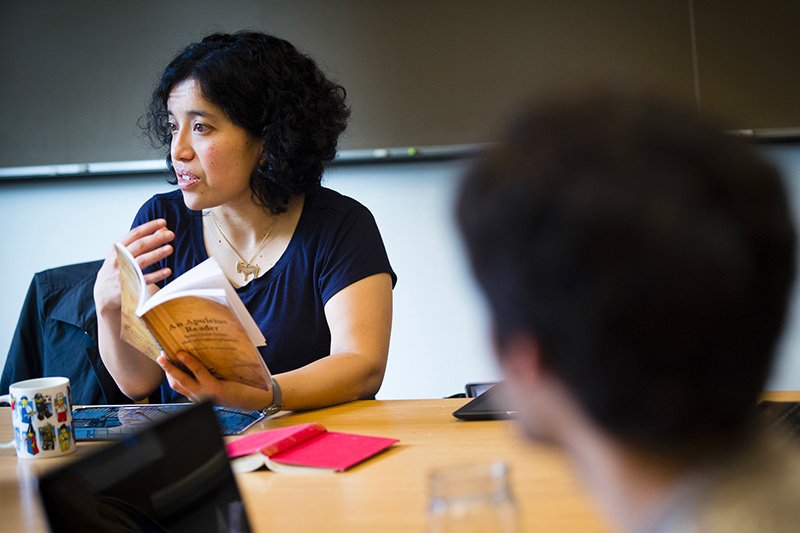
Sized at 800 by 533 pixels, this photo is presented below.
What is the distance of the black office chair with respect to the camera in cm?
177

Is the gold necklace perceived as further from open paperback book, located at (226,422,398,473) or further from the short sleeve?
open paperback book, located at (226,422,398,473)

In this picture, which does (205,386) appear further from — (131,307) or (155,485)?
(155,485)

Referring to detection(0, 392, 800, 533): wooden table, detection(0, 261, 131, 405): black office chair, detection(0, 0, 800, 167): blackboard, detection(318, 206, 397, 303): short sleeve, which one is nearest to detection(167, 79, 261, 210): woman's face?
detection(318, 206, 397, 303): short sleeve

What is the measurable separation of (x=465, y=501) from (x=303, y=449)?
2.12 ft

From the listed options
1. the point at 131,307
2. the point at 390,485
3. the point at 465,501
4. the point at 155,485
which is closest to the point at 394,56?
the point at 131,307

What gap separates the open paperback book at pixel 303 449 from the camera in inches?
41.8

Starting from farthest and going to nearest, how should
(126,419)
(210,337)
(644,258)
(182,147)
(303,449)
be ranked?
(182,147)
(126,419)
(210,337)
(303,449)
(644,258)

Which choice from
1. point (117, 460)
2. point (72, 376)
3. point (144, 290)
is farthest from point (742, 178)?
point (72, 376)

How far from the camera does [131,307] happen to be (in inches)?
54.0

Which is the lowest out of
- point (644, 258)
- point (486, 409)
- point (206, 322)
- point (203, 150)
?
point (486, 409)

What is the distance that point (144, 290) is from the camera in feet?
4.10

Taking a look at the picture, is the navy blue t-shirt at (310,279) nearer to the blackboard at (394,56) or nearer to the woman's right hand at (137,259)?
the woman's right hand at (137,259)

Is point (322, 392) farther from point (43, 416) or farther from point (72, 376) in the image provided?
point (72, 376)

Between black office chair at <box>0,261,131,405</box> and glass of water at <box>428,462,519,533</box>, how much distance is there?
4.62ft
